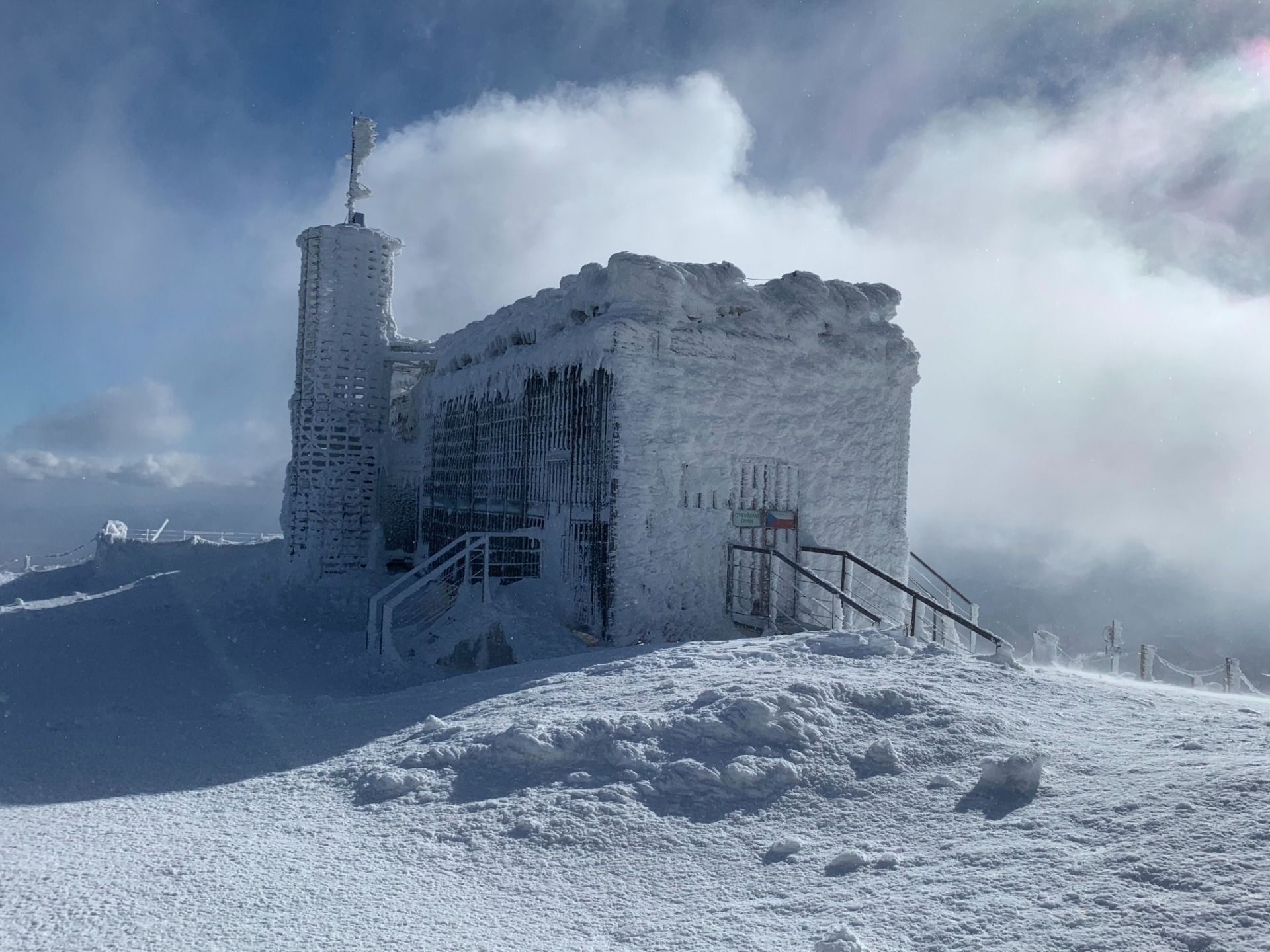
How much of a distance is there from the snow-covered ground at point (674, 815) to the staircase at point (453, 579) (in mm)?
3439

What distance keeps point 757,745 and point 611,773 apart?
1.01 meters

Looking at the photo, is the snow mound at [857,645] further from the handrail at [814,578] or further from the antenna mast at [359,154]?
the antenna mast at [359,154]

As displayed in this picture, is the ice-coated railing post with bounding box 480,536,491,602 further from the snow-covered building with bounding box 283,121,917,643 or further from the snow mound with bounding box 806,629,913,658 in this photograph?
the snow mound with bounding box 806,629,913,658

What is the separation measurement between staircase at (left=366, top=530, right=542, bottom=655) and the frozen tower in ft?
12.4

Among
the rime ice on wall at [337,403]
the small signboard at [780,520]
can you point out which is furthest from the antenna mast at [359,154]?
the small signboard at [780,520]

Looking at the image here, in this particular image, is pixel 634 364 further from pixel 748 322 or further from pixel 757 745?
pixel 757 745

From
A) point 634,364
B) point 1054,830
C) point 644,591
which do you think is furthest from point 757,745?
point 634,364

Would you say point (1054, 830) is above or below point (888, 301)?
below

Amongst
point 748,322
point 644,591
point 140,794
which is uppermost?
point 748,322

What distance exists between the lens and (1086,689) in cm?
746

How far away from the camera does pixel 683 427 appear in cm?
1188

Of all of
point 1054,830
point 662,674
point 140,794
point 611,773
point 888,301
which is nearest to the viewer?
point 1054,830

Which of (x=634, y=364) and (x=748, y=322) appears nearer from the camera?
(x=634, y=364)

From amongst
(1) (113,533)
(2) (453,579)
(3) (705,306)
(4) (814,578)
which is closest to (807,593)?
(4) (814,578)
